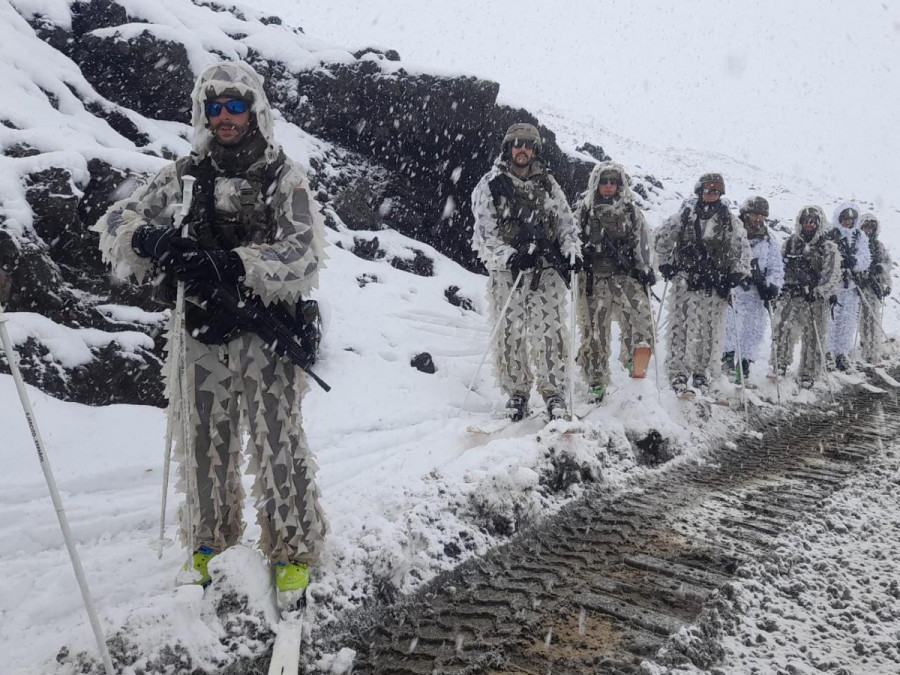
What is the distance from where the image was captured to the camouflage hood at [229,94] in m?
2.40

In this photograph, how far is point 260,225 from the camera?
249cm

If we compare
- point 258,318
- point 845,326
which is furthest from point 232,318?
point 845,326

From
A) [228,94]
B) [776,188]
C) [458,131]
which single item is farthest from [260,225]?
[776,188]

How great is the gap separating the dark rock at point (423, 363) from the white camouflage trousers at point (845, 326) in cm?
715

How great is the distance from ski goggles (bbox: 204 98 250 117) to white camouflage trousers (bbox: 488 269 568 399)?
332 cm

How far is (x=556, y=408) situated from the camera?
5.04m

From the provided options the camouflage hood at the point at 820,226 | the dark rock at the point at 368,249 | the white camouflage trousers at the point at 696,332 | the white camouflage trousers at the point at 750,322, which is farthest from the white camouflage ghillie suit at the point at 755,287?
the dark rock at the point at 368,249

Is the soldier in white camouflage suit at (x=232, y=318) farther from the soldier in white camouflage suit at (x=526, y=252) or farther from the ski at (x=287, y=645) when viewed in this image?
the soldier in white camouflage suit at (x=526, y=252)

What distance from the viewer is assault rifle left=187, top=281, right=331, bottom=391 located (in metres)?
2.34

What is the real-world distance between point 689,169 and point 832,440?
35.1 metres

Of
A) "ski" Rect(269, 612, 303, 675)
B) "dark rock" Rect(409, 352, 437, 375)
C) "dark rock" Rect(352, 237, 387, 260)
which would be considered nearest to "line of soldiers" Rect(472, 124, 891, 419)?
"dark rock" Rect(409, 352, 437, 375)

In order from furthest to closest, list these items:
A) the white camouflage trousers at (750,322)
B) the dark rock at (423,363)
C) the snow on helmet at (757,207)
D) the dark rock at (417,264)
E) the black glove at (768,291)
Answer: the dark rock at (417,264), the white camouflage trousers at (750,322), the snow on helmet at (757,207), the black glove at (768,291), the dark rock at (423,363)

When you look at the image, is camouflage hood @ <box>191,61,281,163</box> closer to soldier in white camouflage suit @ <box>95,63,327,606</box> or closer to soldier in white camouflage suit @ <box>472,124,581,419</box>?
soldier in white camouflage suit @ <box>95,63,327,606</box>

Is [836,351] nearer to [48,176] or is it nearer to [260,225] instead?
[260,225]
